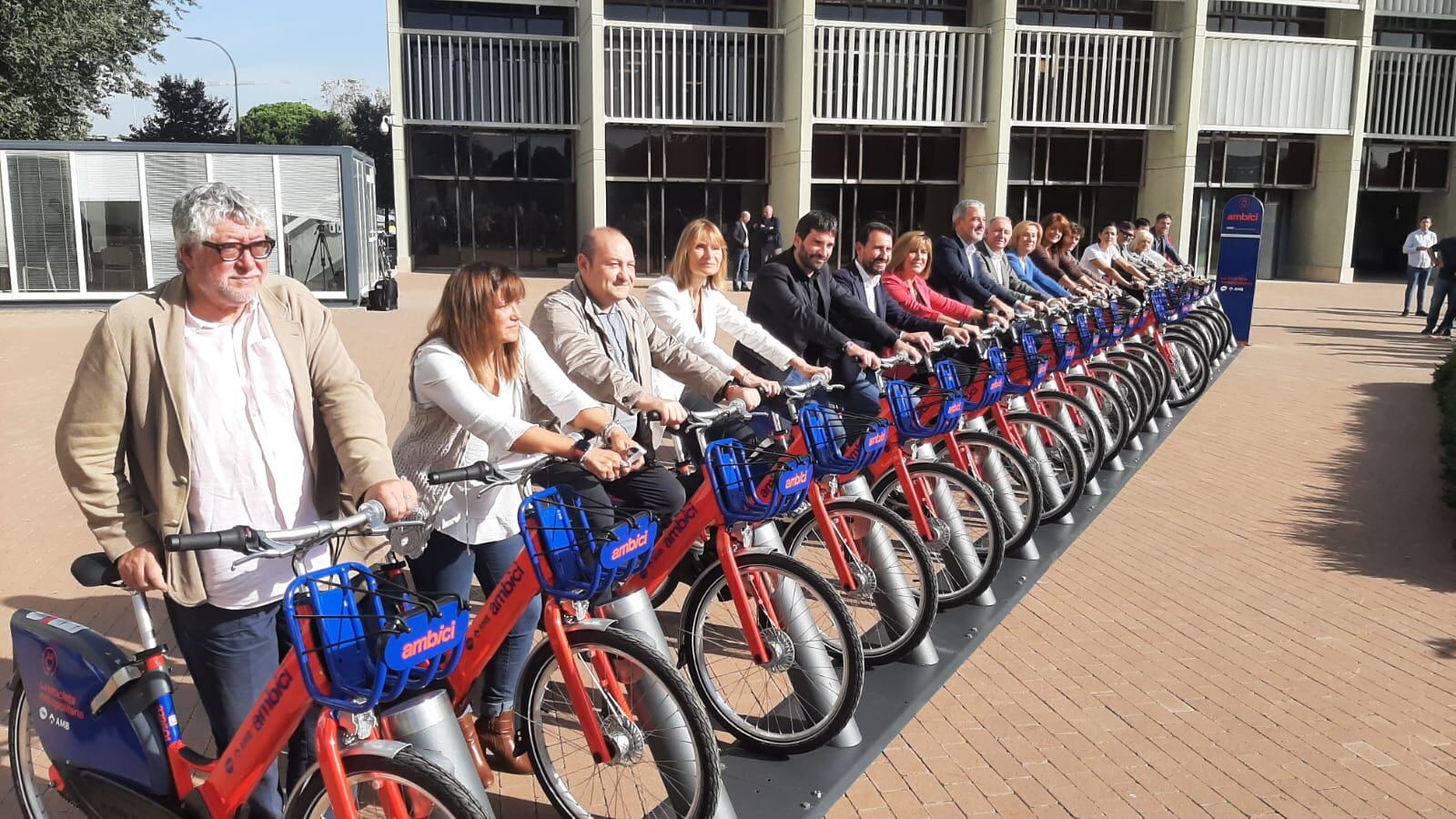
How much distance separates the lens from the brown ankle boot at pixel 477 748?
11.3 feet

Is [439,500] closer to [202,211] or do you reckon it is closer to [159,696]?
[159,696]

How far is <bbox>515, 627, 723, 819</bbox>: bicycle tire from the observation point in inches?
116

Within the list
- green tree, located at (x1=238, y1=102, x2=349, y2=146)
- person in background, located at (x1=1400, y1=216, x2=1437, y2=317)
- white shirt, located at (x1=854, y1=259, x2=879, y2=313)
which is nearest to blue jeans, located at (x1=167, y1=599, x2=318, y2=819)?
white shirt, located at (x1=854, y1=259, x2=879, y2=313)

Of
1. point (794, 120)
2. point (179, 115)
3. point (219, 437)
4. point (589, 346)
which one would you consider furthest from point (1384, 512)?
point (179, 115)

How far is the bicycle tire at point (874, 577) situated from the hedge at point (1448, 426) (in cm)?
452

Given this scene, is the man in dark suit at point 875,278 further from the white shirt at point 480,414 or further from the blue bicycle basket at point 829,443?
the white shirt at point 480,414

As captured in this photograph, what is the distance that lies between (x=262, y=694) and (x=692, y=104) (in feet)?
82.6

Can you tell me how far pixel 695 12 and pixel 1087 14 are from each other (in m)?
9.62

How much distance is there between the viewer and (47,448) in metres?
8.86

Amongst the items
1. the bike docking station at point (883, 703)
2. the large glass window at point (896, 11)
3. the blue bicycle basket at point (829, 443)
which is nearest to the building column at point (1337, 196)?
the large glass window at point (896, 11)

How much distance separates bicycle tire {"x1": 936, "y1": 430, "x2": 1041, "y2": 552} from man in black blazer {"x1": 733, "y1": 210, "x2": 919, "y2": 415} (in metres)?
0.52

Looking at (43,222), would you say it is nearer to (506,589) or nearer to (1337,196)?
(506,589)

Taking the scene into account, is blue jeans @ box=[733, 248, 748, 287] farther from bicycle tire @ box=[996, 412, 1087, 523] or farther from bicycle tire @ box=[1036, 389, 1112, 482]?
bicycle tire @ box=[996, 412, 1087, 523]

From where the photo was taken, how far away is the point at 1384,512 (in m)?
7.19
